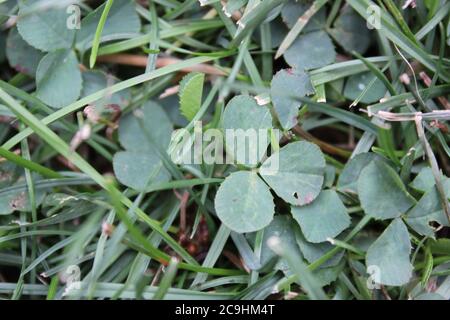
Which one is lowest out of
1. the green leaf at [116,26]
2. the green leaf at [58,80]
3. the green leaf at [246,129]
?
the green leaf at [246,129]

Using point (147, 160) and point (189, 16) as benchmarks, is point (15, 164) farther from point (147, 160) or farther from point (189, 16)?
point (189, 16)

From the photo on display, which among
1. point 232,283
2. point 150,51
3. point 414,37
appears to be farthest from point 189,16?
point 232,283

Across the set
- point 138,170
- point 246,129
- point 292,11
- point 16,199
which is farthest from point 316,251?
point 16,199

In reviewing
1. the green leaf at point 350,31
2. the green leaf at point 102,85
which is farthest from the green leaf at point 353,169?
the green leaf at point 102,85

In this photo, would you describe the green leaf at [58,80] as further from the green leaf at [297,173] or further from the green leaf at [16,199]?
the green leaf at [297,173]


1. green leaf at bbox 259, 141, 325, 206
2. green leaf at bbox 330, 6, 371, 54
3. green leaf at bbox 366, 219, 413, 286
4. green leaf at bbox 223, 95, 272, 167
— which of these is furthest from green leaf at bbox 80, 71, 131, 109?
green leaf at bbox 366, 219, 413, 286

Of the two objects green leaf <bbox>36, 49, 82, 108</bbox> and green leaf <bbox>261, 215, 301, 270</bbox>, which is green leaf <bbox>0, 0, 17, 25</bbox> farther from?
green leaf <bbox>261, 215, 301, 270</bbox>
